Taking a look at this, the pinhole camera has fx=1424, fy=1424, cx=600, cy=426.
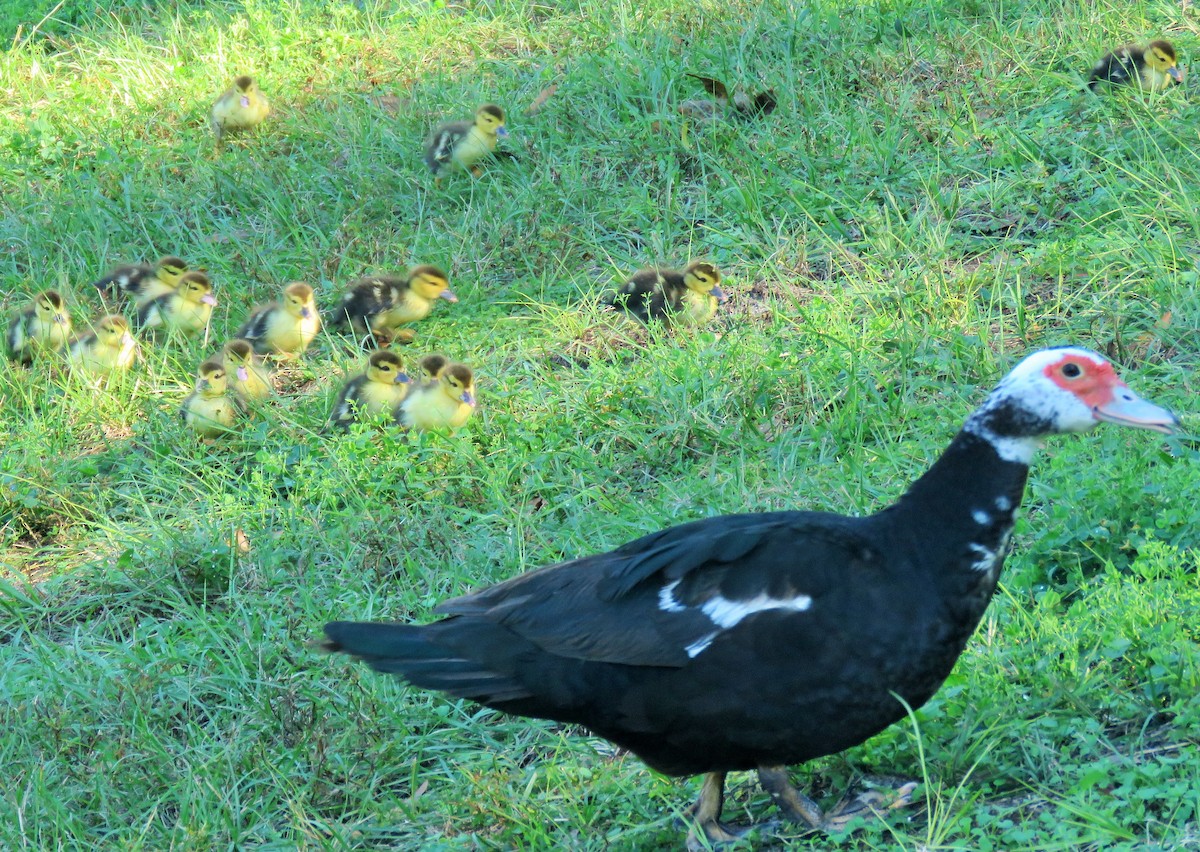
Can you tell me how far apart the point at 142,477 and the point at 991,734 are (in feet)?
12.8

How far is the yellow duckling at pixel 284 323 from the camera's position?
661 cm

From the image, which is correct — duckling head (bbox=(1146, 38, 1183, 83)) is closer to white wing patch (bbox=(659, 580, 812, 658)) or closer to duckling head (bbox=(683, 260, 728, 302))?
duckling head (bbox=(683, 260, 728, 302))

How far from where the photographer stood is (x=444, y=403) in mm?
5789

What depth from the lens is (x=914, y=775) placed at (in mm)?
3539

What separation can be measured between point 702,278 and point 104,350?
9.21ft

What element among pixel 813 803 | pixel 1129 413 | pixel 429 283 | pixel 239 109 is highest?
pixel 1129 413

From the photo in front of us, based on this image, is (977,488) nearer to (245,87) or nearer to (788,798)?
(788,798)

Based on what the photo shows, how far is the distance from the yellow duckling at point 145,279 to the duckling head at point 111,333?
11.4 inches

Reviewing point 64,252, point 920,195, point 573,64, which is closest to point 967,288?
point 920,195

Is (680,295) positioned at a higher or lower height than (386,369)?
higher

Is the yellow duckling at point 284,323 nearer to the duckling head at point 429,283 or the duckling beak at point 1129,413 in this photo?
the duckling head at point 429,283

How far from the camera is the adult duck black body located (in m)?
3.21

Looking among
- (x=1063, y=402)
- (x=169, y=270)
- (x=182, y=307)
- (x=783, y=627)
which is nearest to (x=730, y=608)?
(x=783, y=627)

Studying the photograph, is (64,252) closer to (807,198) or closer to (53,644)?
(53,644)
